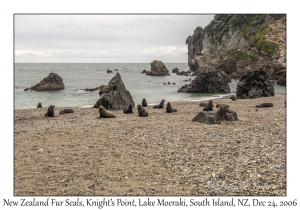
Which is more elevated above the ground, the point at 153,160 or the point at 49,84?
the point at 49,84

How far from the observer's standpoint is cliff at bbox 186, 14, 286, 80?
2604 inches

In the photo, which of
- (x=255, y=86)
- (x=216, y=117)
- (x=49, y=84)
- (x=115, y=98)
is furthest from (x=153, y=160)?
(x=49, y=84)

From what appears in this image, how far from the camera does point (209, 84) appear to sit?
48.9 metres

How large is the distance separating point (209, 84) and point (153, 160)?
133 ft

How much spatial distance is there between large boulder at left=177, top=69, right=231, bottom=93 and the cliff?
338 inches

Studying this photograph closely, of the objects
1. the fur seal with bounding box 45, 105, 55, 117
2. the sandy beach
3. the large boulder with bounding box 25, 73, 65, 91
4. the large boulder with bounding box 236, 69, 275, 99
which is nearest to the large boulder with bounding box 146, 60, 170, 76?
the large boulder with bounding box 25, 73, 65, 91

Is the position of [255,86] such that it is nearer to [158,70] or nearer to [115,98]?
[115,98]

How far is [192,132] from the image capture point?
1416 cm

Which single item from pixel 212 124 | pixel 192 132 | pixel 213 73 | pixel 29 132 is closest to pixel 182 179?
pixel 192 132

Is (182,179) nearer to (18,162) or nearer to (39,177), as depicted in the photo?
(39,177)

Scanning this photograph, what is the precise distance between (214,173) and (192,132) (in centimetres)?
568

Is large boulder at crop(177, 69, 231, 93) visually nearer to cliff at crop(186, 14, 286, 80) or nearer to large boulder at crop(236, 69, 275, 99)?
cliff at crop(186, 14, 286, 80)

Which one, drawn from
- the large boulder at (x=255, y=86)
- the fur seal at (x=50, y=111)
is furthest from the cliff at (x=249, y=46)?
the fur seal at (x=50, y=111)

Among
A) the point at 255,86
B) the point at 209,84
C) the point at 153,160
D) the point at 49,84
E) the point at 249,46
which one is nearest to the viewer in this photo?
the point at 153,160
